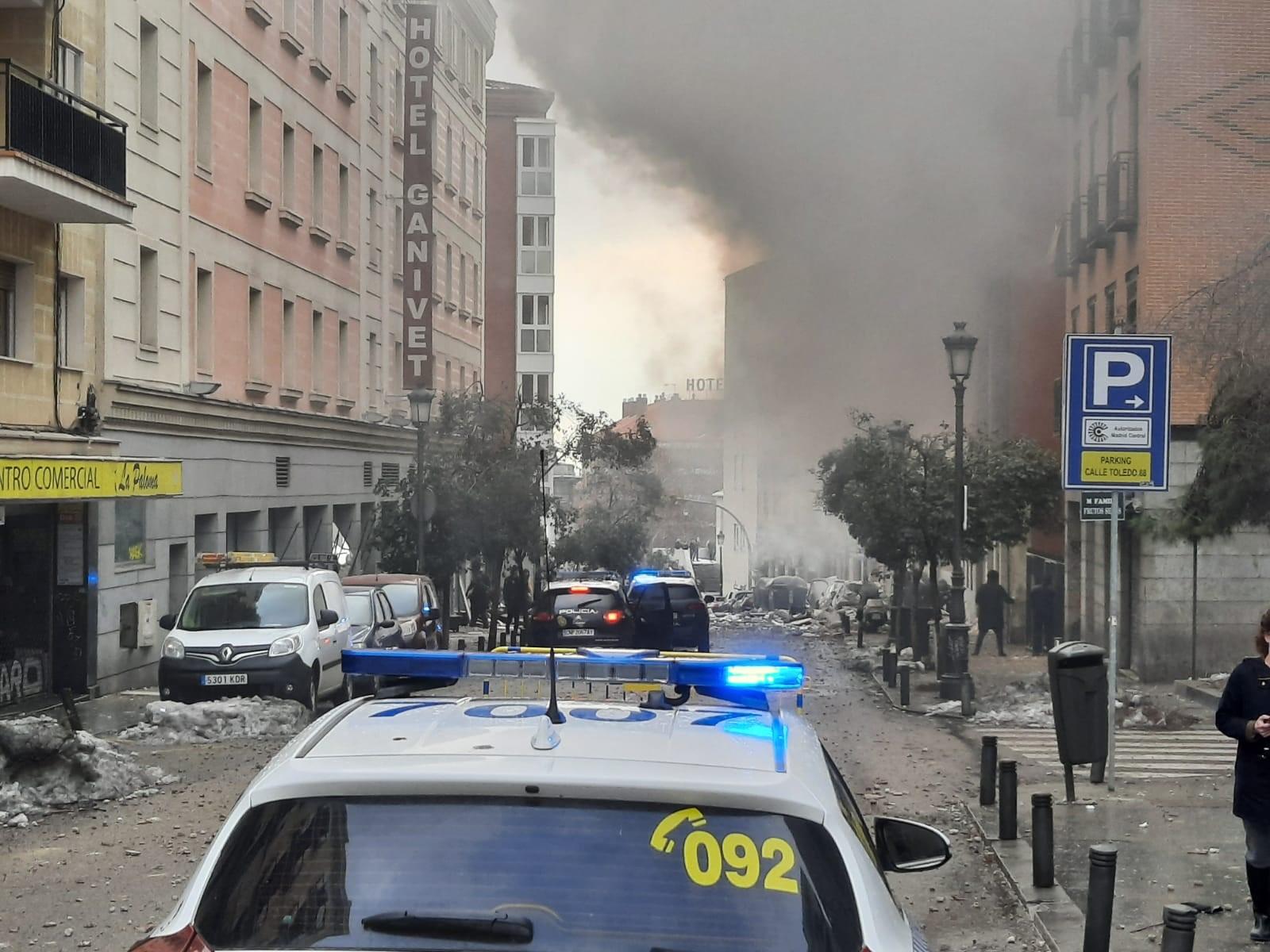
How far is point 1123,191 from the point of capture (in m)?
25.8

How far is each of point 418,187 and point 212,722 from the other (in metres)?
24.1

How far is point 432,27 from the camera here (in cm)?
3828

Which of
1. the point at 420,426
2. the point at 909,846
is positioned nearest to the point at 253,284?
the point at 420,426

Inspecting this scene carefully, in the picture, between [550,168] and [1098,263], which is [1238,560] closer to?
A: [1098,263]

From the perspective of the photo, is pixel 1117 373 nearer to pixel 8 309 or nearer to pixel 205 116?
pixel 8 309

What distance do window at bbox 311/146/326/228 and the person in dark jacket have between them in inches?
Result: 1067

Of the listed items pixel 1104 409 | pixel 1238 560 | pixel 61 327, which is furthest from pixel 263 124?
pixel 1104 409

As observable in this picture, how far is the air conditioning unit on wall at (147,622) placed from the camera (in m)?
21.5

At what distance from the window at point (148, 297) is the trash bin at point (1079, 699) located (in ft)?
52.2

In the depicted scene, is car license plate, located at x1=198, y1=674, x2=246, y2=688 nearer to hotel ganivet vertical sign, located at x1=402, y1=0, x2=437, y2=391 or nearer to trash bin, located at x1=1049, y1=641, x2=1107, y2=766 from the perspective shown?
trash bin, located at x1=1049, y1=641, x2=1107, y2=766

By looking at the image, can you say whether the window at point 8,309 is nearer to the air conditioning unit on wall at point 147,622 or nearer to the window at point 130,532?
the window at point 130,532

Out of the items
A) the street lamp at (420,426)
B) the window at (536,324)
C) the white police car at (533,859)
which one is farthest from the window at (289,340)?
the window at (536,324)

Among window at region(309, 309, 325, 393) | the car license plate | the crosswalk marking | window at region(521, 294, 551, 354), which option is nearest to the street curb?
the crosswalk marking

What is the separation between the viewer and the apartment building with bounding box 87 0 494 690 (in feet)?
71.8
